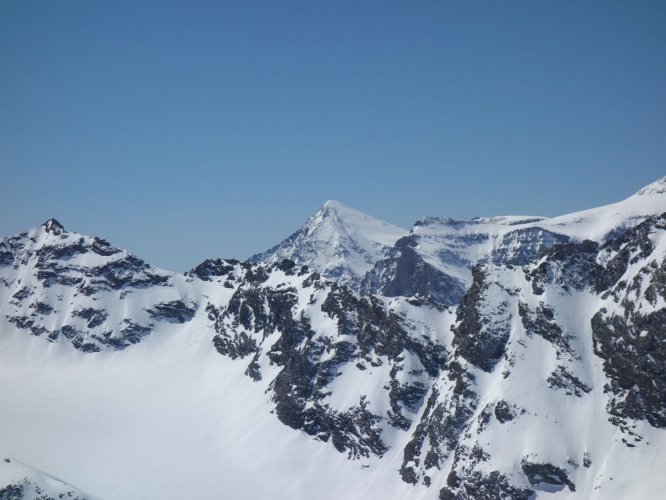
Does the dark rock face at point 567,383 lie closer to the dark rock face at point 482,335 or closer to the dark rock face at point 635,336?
the dark rock face at point 635,336

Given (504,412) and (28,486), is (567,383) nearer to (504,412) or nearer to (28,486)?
(504,412)

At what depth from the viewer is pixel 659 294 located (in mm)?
146625

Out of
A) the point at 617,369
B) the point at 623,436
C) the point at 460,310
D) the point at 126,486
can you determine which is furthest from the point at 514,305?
the point at 126,486

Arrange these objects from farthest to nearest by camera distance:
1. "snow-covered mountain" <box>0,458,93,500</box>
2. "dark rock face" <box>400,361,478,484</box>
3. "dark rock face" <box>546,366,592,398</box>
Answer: "dark rock face" <box>400,361,478,484</box> → "dark rock face" <box>546,366,592,398</box> → "snow-covered mountain" <box>0,458,93,500</box>

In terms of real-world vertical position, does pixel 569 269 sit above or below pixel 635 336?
above

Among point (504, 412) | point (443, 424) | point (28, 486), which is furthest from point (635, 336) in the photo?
point (28, 486)

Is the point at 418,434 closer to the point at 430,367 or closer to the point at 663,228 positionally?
the point at 430,367

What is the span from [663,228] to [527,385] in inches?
1897

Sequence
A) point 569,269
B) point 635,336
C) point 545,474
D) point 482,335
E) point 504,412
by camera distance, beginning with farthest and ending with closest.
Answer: point 569,269 → point 482,335 → point 504,412 → point 635,336 → point 545,474

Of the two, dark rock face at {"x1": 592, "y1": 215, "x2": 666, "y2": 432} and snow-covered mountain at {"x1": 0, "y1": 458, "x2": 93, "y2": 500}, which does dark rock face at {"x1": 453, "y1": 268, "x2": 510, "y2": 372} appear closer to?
dark rock face at {"x1": 592, "y1": 215, "x2": 666, "y2": 432}

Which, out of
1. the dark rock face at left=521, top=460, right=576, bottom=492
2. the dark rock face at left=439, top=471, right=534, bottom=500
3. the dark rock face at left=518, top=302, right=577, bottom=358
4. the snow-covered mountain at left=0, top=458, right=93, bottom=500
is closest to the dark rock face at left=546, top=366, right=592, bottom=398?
the dark rock face at left=518, top=302, right=577, bottom=358

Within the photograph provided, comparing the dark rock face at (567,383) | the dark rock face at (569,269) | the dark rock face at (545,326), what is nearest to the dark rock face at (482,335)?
the dark rock face at (545,326)

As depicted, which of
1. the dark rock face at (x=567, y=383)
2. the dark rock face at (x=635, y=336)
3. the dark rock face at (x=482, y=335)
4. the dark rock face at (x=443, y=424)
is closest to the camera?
the dark rock face at (x=635, y=336)

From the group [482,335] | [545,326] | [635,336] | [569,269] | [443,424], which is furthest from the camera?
[569,269]
